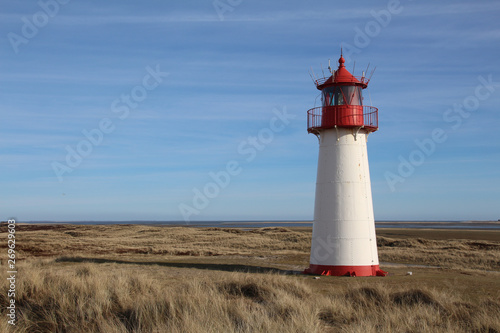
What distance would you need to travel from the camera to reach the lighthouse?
16.9 m

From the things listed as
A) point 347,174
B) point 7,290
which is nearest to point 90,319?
point 7,290

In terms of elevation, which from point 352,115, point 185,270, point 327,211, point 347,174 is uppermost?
point 352,115

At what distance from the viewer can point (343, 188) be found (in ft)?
Answer: 56.0

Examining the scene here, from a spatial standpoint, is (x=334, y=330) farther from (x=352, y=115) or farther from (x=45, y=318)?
(x=352, y=115)

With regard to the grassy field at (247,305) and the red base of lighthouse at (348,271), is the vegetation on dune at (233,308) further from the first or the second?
the red base of lighthouse at (348,271)

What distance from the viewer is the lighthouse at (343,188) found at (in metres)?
16.9

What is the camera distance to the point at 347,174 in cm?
1709

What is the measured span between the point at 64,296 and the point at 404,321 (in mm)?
7522

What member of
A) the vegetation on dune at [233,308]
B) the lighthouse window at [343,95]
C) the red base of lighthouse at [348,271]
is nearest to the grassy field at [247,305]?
the vegetation on dune at [233,308]

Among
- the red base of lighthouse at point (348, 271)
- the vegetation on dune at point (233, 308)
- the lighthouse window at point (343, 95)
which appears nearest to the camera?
the vegetation on dune at point (233, 308)

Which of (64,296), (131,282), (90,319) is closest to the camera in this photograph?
(90,319)

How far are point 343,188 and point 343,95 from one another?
11.0 ft

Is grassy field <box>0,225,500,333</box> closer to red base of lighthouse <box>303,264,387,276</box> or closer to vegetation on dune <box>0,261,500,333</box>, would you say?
vegetation on dune <box>0,261,500,333</box>

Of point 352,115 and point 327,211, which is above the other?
point 352,115
